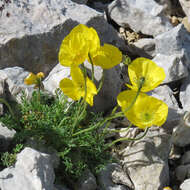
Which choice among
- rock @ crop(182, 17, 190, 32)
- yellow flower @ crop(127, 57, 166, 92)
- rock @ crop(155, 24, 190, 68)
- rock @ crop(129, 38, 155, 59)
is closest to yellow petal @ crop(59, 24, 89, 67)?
yellow flower @ crop(127, 57, 166, 92)

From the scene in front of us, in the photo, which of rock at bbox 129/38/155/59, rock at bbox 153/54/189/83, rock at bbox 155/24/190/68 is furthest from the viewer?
rock at bbox 129/38/155/59

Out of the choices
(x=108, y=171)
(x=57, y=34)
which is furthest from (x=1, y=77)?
(x=108, y=171)

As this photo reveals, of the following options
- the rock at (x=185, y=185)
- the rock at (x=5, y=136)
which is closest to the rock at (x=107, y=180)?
the rock at (x=185, y=185)

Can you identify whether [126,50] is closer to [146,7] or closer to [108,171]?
[146,7]

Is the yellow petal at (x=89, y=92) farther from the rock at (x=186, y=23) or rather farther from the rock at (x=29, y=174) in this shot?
the rock at (x=186, y=23)

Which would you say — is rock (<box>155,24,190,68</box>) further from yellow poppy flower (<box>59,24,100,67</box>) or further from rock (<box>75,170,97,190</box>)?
rock (<box>75,170,97,190</box>)
